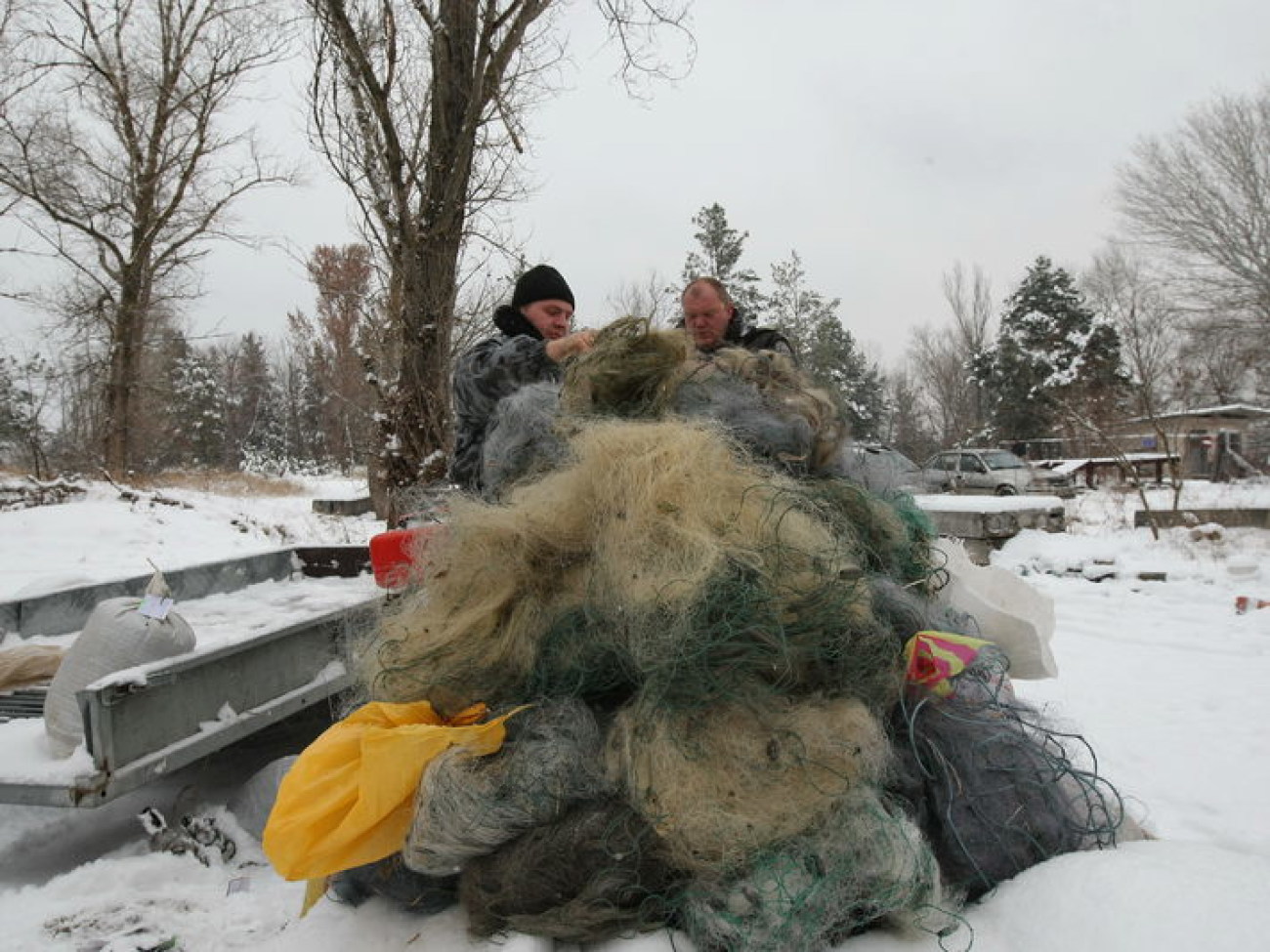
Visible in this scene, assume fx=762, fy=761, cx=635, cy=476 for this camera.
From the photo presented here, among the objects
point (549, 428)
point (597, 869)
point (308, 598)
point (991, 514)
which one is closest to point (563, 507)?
point (549, 428)

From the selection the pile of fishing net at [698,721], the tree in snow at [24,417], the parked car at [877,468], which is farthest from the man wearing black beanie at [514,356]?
the tree in snow at [24,417]

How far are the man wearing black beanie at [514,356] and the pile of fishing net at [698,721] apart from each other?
65 centimetres

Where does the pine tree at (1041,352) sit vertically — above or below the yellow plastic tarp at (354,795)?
above

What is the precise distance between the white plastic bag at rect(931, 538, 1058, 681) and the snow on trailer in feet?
6.56

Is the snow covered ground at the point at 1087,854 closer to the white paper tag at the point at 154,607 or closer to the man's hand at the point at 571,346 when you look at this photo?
the white paper tag at the point at 154,607

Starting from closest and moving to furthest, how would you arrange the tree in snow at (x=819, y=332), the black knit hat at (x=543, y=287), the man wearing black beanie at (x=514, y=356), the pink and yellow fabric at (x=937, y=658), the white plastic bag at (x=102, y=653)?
the pink and yellow fabric at (x=937, y=658)
the white plastic bag at (x=102, y=653)
the man wearing black beanie at (x=514, y=356)
the black knit hat at (x=543, y=287)
the tree in snow at (x=819, y=332)

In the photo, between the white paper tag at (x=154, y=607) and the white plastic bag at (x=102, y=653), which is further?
the white paper tag at (x=154, y=607)

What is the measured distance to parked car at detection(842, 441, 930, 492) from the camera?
8.19 ft

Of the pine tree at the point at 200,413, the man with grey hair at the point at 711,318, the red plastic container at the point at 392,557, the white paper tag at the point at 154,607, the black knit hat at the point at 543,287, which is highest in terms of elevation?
the pine tree at the point at 200,413

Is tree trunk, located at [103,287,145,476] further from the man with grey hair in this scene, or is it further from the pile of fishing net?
the pile of fishing net

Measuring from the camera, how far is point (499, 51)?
598cm

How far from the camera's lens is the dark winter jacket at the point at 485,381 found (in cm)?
276

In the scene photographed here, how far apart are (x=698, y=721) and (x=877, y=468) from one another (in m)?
1.36

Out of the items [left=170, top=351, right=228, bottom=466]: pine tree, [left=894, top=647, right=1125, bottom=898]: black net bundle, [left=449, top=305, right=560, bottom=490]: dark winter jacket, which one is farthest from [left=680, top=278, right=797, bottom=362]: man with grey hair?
[left=170, top=351, right=228, bottom=466]: pine tree
